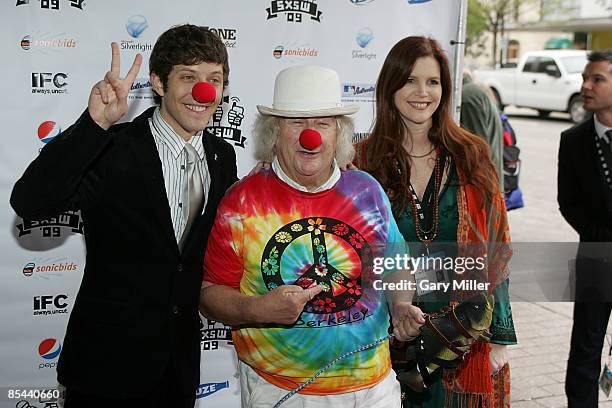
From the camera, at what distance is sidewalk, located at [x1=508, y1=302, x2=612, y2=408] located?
14.0 ft

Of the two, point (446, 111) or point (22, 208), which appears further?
point (446, 111)

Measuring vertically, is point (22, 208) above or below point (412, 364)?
above


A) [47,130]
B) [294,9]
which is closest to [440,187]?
[294,9]

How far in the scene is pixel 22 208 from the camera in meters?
2.07

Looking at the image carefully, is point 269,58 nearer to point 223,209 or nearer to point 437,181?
point 437,181

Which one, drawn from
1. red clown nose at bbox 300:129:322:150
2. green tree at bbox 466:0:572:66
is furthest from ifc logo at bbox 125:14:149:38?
green tree at bbox 466:0:572:66

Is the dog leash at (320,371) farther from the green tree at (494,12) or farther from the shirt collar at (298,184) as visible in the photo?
the green tree at (494,12)

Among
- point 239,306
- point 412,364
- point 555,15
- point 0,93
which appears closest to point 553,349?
point 412,364

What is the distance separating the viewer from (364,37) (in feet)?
12.6

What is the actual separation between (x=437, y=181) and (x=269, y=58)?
1409 millimetres

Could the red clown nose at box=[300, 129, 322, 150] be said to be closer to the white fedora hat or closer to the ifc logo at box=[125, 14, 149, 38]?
the white fedora hat

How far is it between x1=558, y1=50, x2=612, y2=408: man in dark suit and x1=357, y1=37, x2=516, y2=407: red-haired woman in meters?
1.21

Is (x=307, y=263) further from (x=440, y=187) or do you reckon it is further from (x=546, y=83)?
(x=546, y=83)

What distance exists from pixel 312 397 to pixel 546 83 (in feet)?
59.0
